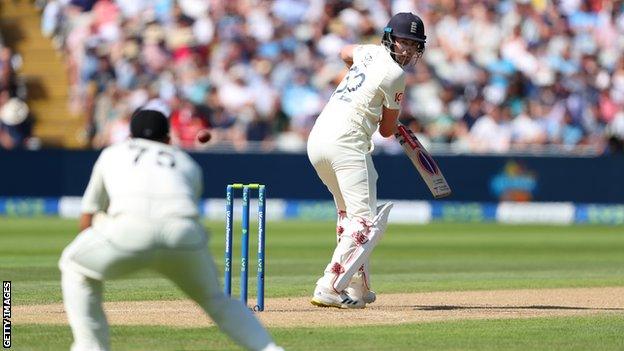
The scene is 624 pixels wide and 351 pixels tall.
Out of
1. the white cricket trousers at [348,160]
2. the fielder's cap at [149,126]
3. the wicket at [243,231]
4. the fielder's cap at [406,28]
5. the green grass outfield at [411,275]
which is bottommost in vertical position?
the green grass outfield at [411,275]

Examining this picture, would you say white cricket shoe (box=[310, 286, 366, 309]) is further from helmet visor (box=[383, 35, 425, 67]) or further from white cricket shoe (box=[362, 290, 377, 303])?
helmet visor (box=[383, 35, 425, 67])

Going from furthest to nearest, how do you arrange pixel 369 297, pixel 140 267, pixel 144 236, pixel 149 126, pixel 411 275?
1. pixel 411 275
2. pixel 369 297
3. pixel 149 126
4. pixel 140 267
5. pixel 144 236

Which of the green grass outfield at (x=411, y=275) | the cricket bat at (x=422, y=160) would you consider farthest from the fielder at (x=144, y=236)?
the cricket bat at (x=422, y=160)

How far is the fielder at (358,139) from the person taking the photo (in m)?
9.55

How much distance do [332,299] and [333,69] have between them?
13789 millimetres

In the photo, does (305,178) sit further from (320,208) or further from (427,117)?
(427,117)

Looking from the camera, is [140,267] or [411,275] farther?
[411,275]

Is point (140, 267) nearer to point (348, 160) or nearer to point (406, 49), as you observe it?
point (348, 160)

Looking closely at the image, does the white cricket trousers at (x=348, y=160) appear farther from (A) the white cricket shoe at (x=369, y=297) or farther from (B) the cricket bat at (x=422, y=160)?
(A) the white cricket shoe at (x=369, y=297)

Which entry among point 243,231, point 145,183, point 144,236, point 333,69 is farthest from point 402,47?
point 333,69

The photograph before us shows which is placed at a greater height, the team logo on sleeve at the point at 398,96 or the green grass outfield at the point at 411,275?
the team logo on sleeve at the point at 398,96

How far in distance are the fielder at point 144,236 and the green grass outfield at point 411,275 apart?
1279 mm

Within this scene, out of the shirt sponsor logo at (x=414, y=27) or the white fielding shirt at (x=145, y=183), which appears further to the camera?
the shirt sponsor logo at (x=414, y=27)

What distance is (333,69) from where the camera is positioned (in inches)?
917
